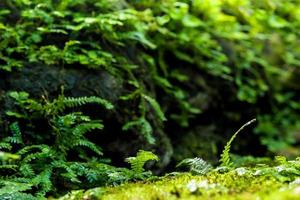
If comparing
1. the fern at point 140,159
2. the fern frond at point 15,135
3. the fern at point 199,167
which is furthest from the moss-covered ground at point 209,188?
the fern frond at point 15,135

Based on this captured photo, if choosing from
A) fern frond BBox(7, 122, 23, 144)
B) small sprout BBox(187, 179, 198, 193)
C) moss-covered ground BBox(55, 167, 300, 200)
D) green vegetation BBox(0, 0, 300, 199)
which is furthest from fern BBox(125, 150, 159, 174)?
fern frond BBox(7, 122, 23, 144)

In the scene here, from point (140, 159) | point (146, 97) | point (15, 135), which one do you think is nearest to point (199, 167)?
point (140, 159)

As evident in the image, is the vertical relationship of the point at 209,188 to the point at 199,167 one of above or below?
above

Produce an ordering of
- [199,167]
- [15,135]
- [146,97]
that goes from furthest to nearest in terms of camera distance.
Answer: [146,97] → [15,135] → [199,167]

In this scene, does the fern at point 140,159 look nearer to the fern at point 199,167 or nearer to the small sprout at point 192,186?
the fern at point 199,167

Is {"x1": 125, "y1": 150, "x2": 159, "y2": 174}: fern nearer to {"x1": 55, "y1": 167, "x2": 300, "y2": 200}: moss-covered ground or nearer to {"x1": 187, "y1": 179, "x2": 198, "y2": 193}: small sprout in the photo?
{"x1": 55, "y1": 167, "x2": 300, "y2": 200}: moss-covered ground

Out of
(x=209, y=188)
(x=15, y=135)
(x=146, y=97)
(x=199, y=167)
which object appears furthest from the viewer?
(x=146, y=97)

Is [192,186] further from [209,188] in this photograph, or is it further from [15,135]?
[15,135]

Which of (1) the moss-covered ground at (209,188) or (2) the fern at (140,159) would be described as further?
(2) the fern at (140,159)
